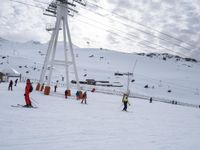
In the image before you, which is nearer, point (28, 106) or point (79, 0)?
point (28, 106)

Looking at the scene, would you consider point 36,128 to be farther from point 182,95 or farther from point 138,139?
point 182,95

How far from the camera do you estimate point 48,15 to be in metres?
37.0

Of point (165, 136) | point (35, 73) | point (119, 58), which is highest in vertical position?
point (119, 58)

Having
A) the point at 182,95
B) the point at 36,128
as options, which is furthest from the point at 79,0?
the point at 182,95

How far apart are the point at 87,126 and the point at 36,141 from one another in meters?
4.65

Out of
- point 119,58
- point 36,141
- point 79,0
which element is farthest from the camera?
point 119,58

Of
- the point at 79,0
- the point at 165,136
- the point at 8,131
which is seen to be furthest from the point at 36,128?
the point at 79,0

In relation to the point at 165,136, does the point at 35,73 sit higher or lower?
higher

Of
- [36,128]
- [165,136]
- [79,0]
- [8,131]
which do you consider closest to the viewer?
[8,131]

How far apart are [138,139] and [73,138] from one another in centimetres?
282

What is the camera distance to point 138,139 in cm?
1185

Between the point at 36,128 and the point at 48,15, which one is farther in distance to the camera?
the point at 48,15

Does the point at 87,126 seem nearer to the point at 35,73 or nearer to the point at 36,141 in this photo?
the point at 36,141

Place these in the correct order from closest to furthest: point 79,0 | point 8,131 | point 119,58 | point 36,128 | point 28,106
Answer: point 8,131
point 36,128
point 28,106
point 79,0
point 119,58
